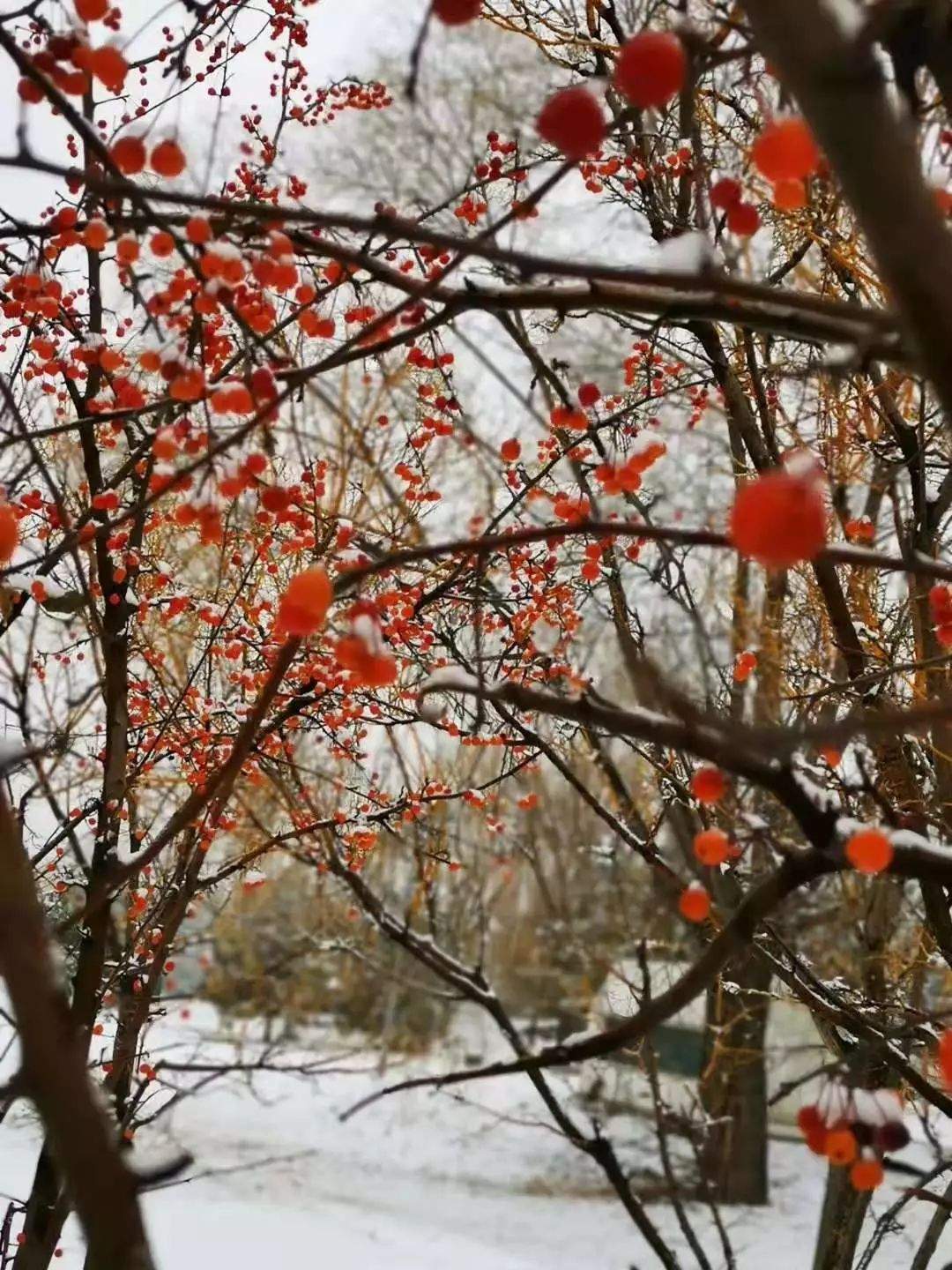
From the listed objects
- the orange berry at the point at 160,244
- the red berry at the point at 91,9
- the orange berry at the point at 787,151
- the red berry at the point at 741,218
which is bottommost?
the orange berry at the point at 787,151

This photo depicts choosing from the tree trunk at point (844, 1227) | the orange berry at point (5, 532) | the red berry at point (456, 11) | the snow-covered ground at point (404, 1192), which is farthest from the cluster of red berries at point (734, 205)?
the snow-covered ground at point (404, 1192)

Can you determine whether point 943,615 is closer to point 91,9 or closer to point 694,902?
point 694,902

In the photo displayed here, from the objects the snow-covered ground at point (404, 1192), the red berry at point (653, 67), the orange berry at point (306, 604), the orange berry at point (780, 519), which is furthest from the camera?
the snow-covered ground at point (404, 1192)

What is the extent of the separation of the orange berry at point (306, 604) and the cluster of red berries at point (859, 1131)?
699mm

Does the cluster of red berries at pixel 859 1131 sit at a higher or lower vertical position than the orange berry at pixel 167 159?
lower

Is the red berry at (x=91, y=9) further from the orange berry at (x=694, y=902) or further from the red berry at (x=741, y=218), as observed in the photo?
the orange berry at (x=694, y=902)

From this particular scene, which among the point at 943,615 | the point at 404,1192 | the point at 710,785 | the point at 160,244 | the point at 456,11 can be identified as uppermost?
the point at 160,244

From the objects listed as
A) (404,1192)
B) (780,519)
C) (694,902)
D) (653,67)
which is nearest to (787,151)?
(653,67)

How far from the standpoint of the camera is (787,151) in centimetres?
115

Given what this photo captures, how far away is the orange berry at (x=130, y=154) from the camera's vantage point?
1.48 metres

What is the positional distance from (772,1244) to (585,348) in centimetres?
696

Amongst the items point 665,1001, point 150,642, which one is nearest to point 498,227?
point 665,1001

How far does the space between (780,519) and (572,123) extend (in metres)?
0.46

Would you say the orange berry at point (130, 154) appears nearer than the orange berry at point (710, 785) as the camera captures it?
No
